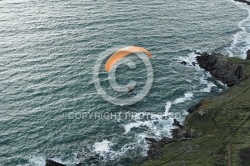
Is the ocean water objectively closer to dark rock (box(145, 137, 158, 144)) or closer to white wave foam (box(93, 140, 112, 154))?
white wave foam (box(93, 140, 112, 154))

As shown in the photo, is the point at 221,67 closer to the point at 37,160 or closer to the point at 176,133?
the point at 176,133

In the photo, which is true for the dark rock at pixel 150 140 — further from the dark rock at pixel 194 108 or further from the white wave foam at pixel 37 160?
the white wave foam at pixel 37 160

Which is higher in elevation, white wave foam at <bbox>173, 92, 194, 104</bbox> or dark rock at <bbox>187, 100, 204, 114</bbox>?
white wave foam at <bbox>173, 92, 194, 104</bbox>

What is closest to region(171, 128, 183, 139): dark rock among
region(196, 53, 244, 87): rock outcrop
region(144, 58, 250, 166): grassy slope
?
region(144, 58, 250, 166): grassy slope

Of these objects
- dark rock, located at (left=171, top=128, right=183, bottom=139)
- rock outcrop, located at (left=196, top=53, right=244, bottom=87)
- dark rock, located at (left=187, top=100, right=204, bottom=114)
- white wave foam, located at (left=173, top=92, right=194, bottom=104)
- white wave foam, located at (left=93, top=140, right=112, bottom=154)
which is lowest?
white wave foam, located at (left=93, top=140, right=112, bottom=154)

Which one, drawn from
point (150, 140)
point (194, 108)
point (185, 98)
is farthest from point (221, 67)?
point (150, 140)

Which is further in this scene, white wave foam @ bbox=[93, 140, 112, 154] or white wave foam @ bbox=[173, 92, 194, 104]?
white wave foam @ bbox=[173, 92, 194, 104]
